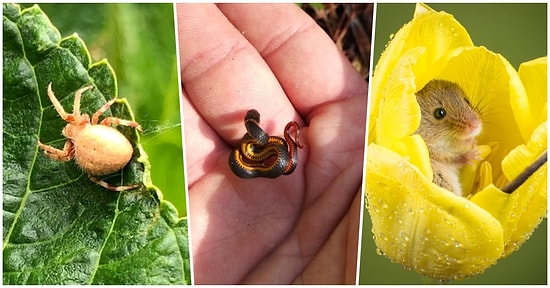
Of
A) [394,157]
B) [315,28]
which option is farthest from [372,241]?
[315,28]

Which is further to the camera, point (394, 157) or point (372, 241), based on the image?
point (372, 241)

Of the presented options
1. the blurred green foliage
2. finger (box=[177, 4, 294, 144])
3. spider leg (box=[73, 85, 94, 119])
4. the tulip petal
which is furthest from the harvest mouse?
spider leg (box=[73, 85, 94, 119])

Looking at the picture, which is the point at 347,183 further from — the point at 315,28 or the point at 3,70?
the point at 3,70

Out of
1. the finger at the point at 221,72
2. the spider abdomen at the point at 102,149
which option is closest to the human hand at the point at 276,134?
the finger at the point at 221,72

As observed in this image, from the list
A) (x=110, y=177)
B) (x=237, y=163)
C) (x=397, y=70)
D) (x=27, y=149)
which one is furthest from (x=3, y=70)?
(x=397, y=70)

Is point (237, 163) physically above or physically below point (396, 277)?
above

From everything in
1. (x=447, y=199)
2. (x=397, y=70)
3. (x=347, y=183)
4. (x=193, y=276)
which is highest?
(x=397, y=70)

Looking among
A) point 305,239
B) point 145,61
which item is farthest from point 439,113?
point 145,61
